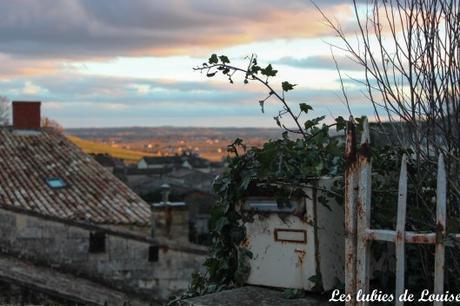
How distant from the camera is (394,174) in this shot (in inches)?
165

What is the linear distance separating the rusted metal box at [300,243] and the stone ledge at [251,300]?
0.27 feet

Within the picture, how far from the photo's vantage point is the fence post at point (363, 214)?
3.18 m

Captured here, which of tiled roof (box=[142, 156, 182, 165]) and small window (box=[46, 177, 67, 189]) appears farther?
tiled roof (box=[142, 156, 182, 165])

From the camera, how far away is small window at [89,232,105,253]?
1538 centimetres

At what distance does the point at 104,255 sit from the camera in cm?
1541

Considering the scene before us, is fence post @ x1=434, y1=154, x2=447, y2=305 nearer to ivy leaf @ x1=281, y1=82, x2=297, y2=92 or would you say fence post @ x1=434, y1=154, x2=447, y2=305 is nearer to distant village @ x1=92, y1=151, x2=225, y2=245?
ivy leaf @ x1=281, y1=82, x2=297, y2=92

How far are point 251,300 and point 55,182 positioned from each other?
1543cm

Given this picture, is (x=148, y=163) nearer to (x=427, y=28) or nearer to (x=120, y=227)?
(x=120, y=227)

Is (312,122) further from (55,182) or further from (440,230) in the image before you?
(55,182)

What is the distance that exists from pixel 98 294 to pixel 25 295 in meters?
2.97

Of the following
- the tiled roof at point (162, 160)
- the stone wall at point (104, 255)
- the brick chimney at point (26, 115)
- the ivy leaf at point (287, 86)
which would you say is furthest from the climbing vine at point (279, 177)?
the tiled roof at point (162, 160)

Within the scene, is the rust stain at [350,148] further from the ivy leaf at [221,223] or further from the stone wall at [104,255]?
the stone wall at [104,255]

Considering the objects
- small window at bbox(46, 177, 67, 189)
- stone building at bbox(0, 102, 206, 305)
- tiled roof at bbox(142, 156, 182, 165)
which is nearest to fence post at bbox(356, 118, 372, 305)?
stone building at bbox(0, 102, 206, 305)

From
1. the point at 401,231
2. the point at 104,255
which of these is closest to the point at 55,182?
the point at 104,255
